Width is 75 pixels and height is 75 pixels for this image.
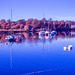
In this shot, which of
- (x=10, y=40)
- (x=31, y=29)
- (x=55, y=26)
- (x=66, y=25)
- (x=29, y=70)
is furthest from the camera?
(x=66, y=25)

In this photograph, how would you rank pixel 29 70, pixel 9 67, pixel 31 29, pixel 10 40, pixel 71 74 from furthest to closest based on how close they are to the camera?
pixel 31 29 < pixel 10 40 < pixel 9 67 < pixel 29 70 < pixel 71 74

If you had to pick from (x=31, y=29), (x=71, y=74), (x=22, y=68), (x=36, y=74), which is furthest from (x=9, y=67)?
(x=31, y=29)

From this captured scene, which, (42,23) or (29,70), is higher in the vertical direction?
(42,23)

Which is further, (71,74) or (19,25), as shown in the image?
(19,25)

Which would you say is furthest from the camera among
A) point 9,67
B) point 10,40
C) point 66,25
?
point 66,25

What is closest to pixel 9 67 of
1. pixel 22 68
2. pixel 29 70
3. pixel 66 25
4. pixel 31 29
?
pixel 22 68

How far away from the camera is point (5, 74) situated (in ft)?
34.5

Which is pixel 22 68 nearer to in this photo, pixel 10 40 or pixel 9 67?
pixel 9 67

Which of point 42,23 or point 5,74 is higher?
point 42,23

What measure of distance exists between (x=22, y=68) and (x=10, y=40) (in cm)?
1863

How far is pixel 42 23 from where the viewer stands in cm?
8131

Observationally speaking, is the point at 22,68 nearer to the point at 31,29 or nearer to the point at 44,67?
the point at 44,67

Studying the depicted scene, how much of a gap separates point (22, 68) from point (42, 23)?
2773 inches

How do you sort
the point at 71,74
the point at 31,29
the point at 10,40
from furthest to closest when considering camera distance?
1. the point at 31,29
2. the point at 10,40
3. the point at 71,74
